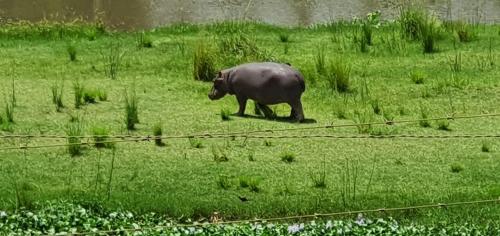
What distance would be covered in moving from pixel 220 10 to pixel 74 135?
36.7 ft

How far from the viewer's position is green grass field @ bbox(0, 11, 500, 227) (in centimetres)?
768

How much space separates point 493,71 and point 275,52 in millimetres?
2694

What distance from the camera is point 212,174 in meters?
8.17

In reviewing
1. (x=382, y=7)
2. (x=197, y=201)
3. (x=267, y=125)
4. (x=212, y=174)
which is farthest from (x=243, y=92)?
(x=382, y=7)

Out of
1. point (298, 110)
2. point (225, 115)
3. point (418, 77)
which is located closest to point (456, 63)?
point (418, 77)

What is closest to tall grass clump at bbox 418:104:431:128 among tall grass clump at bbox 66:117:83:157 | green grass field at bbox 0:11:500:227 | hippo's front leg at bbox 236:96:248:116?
green grass field at bbox 0:11:500:227

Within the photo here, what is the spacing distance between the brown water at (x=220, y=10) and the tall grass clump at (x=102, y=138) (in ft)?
30.4

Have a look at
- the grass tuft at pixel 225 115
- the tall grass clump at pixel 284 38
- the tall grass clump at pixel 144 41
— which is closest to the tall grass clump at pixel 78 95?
the grass tuft at pixel 225 115

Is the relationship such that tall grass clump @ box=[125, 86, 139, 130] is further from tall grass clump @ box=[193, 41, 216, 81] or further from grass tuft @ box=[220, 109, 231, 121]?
tall grass clump @ box=[193, 41, 216, 81]

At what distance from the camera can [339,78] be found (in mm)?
11055

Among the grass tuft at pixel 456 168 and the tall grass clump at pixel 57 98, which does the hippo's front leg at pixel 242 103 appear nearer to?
the tall grass clump at pixel 57 98

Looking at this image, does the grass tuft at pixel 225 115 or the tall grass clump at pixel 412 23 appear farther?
the tall grass clump at pixel 412 23

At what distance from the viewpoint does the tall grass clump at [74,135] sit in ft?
27.6

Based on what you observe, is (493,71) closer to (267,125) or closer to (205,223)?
(267,125)
